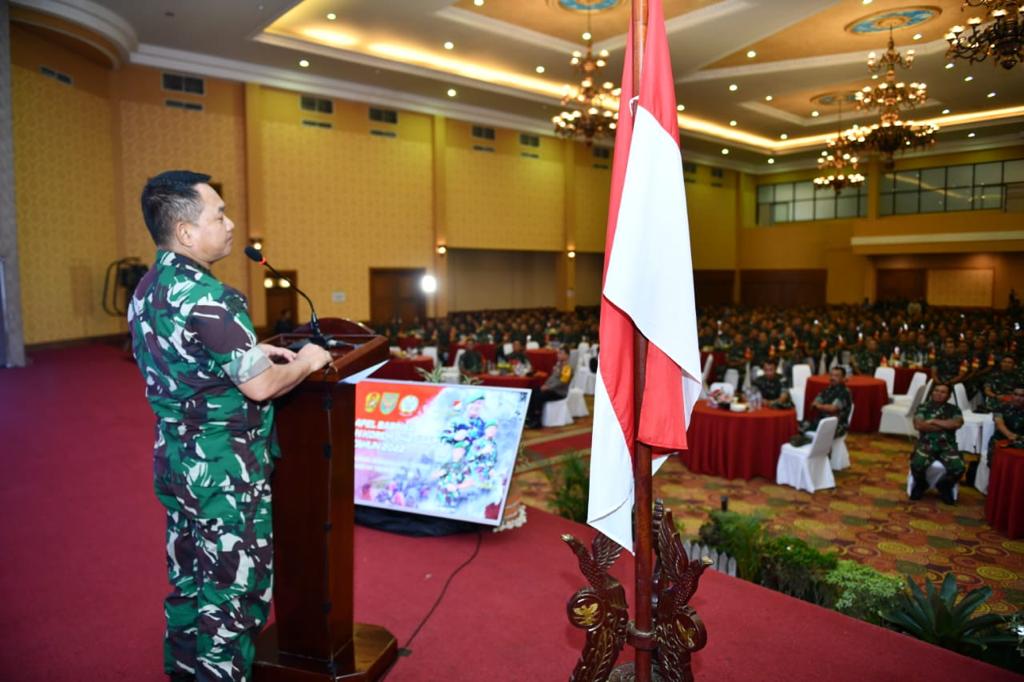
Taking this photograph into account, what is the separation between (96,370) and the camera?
9430 mm

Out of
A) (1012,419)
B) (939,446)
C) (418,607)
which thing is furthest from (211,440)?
(939,446)

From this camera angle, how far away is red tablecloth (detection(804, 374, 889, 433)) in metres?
9.16

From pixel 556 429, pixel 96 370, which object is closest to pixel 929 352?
pixel 556 429

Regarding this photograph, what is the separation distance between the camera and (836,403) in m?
7.66

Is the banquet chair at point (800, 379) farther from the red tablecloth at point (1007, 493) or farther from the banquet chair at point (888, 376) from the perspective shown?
the red tablecloth at point (1007, 493)

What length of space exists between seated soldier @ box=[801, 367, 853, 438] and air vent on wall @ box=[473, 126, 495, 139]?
1375 cm

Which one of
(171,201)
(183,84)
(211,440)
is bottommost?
(211,440)

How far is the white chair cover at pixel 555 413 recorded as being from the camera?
31.2 feet

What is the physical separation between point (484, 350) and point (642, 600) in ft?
33.7

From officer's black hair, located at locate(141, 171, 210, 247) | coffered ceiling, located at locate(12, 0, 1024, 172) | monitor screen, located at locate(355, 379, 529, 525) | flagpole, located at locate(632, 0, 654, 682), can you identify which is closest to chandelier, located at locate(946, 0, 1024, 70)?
coffered ceiling, located at locate(12, 0, 1024, 172)

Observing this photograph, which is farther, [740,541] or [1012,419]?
[1012,419]

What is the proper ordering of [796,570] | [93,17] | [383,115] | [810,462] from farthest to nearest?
1. [383,115]
2. [93,17]
3. [810,462]
4. [796,570]

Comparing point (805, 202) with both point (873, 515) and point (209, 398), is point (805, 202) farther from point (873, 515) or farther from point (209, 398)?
point (209, 398)

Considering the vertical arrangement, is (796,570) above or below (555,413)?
above
